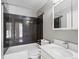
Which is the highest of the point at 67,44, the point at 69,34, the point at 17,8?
the point at 17,8

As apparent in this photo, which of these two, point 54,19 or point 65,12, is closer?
point 65,12

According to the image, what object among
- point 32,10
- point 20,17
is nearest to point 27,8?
point 32,10

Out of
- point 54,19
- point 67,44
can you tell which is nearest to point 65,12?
point 54,19

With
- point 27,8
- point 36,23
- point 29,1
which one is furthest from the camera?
point 36,23

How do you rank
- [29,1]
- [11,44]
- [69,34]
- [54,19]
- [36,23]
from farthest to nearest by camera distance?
[36,23]
[11,44]
[29,1]
[54,19]
[69,34]

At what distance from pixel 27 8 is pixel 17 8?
478 mm

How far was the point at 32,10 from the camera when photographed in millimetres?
3416

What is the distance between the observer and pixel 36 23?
358 cm

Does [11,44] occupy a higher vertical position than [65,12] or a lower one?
lower

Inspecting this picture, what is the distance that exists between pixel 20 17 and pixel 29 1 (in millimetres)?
935

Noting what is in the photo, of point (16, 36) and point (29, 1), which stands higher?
point (29, 1)

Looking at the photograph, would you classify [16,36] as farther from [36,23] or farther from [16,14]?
[36,23]

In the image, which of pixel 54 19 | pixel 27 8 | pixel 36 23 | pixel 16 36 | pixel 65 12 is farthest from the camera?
pixel 36 23

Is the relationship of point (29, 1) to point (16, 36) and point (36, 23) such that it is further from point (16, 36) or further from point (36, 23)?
point (16, 36)
